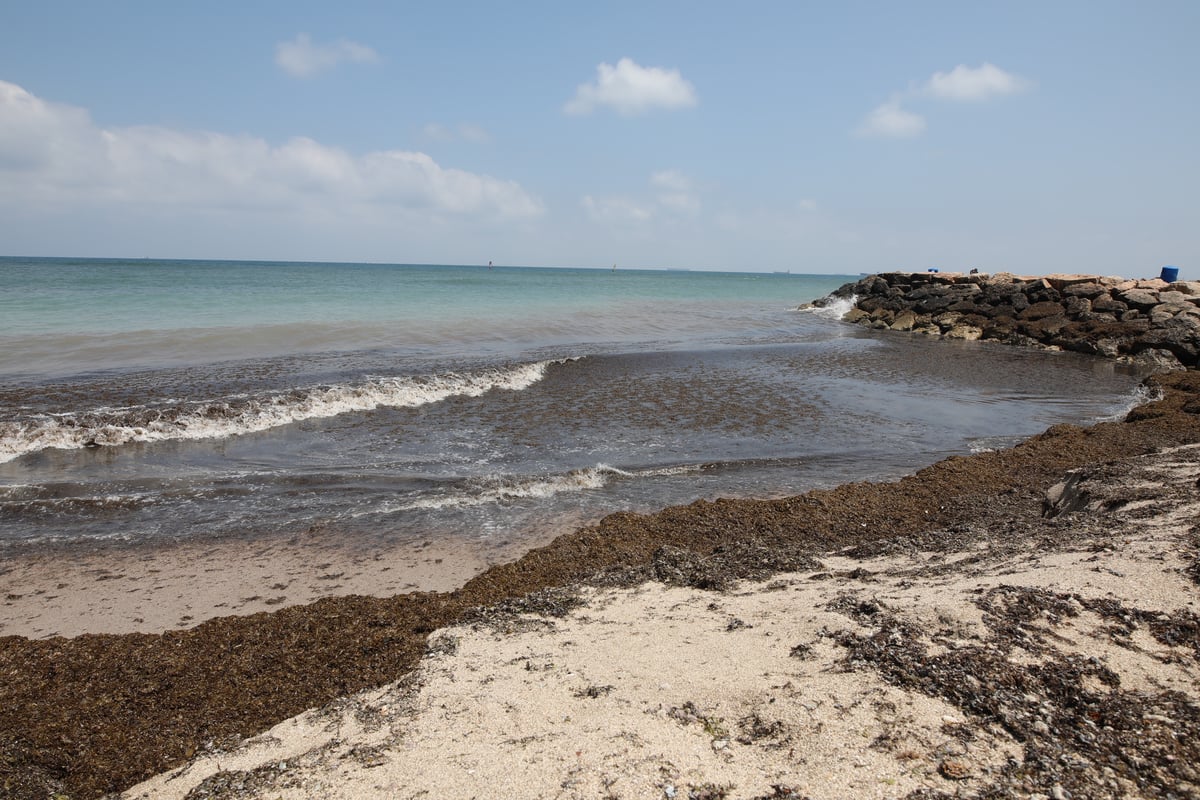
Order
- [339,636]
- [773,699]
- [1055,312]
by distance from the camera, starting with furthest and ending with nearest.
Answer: [1055,312], [339,636], [773,699]

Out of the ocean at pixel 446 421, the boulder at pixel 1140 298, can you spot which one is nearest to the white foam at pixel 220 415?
the ocean at pixel 446 421

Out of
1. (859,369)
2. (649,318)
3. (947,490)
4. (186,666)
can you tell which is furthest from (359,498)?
(649,318)

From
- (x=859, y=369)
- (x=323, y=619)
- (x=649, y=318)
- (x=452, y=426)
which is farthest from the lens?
(x=649, y=318)

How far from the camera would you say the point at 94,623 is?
5.17 metres

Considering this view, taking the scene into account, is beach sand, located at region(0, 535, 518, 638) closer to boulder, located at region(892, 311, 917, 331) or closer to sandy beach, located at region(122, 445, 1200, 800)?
sandy beach, located at region(122, 445, 1200, 800)

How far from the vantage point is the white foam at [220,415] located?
10117mm

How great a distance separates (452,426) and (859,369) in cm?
1238

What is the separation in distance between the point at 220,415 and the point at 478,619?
8.75 m

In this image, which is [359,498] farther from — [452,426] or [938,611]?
[938,611]

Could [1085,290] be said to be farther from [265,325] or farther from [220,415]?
[265,325]

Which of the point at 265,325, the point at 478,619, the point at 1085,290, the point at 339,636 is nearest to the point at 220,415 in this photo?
the point at 339,636

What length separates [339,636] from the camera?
4.63 m

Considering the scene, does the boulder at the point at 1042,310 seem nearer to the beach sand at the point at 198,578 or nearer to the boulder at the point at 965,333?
the boulder at the point at 965,333

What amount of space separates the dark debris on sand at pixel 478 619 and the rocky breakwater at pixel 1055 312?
19899 mm
